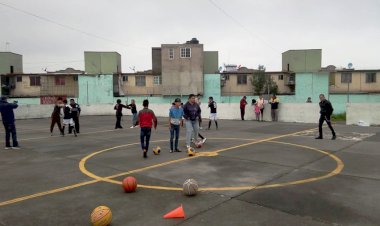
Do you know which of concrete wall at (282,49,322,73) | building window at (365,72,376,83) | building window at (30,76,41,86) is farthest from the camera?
concrete wall at (282,49,322,73)

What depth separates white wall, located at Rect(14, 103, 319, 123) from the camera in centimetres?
2380

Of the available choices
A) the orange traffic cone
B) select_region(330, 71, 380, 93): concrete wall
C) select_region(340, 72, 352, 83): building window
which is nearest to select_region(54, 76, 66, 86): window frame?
select_region(330, 71, 380, 93): concrete wall

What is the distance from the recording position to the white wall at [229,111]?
23.8m

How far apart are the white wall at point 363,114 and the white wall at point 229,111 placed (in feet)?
7.70

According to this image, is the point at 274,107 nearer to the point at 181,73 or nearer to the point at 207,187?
the point at 207,187

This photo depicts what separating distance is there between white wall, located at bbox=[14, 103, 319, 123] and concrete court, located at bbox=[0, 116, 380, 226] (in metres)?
11.9

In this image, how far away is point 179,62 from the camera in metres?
44.3

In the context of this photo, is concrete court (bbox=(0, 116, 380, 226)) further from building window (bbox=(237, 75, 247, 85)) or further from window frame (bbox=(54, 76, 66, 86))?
window frame (bbox=(54, 76, 66, 86))

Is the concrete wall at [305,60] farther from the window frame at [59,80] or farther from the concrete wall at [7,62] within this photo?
the concrete wall at [7,62]

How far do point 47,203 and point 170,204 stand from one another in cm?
229

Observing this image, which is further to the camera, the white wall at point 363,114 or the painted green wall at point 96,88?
the painted green wall at point 96,88

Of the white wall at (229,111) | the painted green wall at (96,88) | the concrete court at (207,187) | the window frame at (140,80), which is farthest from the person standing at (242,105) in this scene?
the window frame at (140,80)

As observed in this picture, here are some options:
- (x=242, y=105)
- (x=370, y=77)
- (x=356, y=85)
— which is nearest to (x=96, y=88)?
(x=242, y=105)

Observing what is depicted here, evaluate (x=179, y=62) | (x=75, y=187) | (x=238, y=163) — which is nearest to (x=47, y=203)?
(x=75, y=187)
